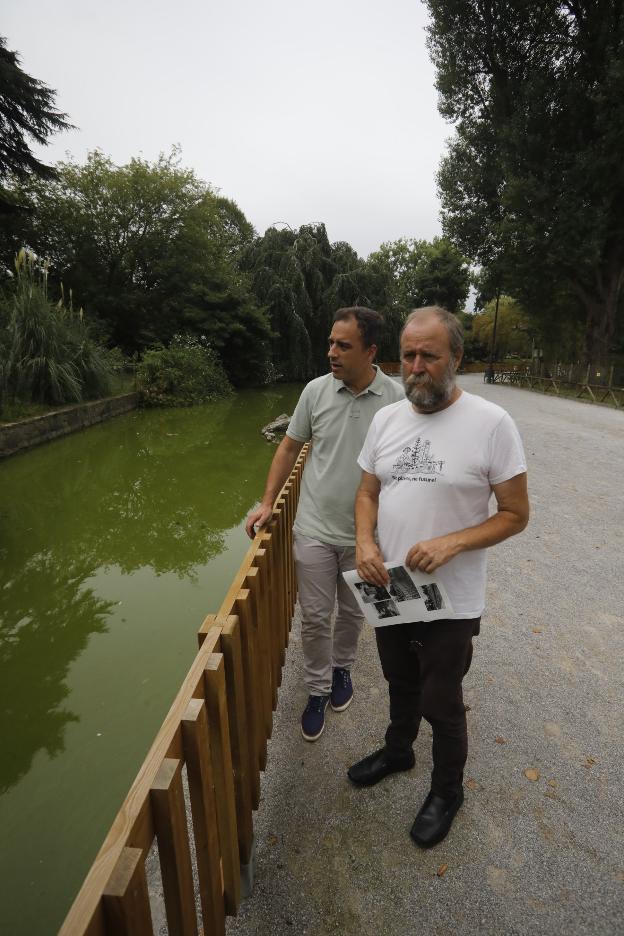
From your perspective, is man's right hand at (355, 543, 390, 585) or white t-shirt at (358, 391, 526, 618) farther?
man's right hand at (355, 543, 390, 585)

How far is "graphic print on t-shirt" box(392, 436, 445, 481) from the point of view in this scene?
55.9 inches

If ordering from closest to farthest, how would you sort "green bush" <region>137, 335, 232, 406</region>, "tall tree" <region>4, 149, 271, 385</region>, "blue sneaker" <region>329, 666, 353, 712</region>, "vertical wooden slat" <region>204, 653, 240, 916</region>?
"vertical wooden slat" <region>204, 653, 240, 916</region> < "blue sneaker" <region>329, 666, 353, 712</region> < "green bush" <region>137, 335, 232, 406</region> < "tall tree" <region>4, 149, 271, 385</region>

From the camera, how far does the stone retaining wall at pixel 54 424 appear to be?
25.1 feet

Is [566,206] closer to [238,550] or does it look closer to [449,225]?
[449,225]

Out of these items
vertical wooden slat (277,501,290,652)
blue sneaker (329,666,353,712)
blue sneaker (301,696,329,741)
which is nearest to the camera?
blue sneaker (301,696,329,741)

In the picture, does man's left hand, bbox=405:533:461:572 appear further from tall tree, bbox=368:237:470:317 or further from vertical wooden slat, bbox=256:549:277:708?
tall tree, bbox=368:237:470:317

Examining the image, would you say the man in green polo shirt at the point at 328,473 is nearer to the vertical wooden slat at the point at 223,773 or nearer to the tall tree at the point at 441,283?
the vertical wooden slat at the point at 223,773

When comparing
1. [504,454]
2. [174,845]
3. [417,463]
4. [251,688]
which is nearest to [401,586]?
[417,463]

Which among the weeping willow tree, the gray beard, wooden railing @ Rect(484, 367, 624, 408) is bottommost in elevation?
wooden railing @ Rect(484, 367, 624, 408)

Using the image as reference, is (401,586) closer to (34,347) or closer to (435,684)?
(435,684)

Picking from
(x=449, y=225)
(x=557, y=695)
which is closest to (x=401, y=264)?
(x=449, y=225)

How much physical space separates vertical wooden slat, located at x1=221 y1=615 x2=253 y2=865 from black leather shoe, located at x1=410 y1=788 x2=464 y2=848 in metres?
0.58

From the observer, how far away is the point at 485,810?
5.68 ft

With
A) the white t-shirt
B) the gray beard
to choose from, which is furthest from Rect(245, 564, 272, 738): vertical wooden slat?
the gray beard
